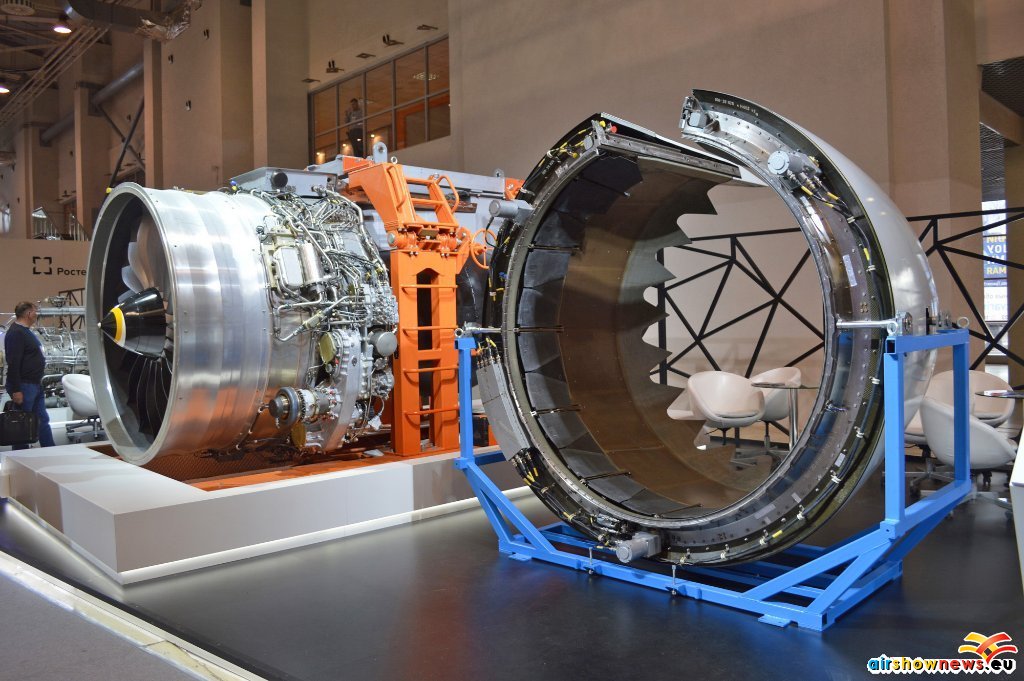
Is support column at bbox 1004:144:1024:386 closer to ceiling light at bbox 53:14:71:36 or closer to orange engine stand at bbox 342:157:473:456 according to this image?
orange engine stand at bbox 342:157:473:456

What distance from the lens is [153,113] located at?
17.0m

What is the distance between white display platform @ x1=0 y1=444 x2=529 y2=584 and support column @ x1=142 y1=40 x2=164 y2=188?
13087 millimetres

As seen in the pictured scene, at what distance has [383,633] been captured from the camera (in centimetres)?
334

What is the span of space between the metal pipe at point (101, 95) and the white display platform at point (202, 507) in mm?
15545

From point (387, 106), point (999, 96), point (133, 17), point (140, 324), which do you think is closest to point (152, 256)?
point (140, 324)

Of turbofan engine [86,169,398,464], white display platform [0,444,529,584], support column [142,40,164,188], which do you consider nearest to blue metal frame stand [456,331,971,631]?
white display platform [0,444,529,584]

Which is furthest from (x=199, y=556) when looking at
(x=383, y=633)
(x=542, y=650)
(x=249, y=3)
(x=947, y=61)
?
(x=249, y=3)

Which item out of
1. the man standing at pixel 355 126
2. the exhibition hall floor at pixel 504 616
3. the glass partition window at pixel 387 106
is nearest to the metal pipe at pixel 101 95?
the glass partition window at pixel 387 106

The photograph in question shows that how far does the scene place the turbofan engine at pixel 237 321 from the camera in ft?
15.0

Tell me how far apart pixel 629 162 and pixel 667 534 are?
204cm

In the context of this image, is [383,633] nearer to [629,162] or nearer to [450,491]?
[450,491]

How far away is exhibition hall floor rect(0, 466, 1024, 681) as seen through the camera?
300 centimetres

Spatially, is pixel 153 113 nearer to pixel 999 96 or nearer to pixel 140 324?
pixel 140 324

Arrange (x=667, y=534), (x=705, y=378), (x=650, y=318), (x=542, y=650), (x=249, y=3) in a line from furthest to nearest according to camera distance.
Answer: (x=249, y=3)
(x=705, y=378)
(x=650, y=318)
(x=667, y=534)
(x=542, y=650)
